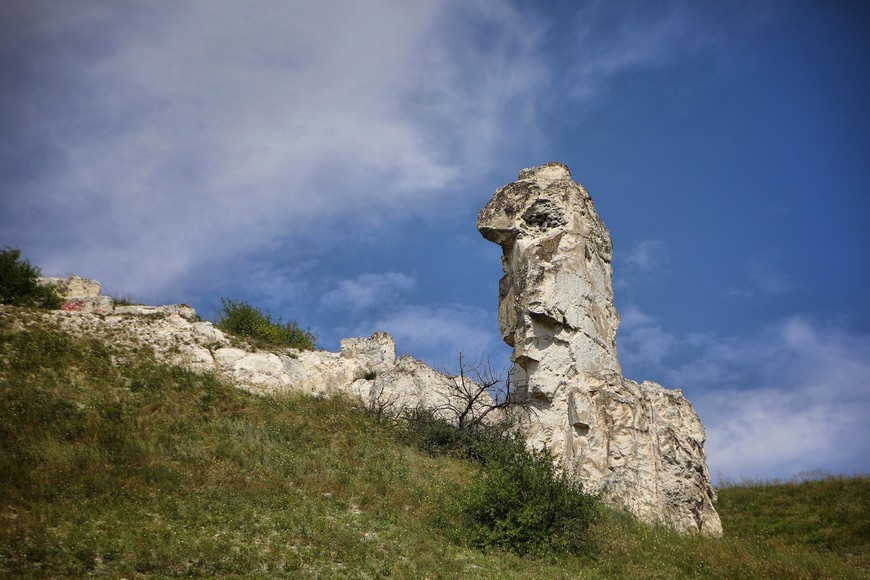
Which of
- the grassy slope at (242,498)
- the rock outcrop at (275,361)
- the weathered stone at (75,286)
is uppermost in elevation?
the weathered stone at (75,286)

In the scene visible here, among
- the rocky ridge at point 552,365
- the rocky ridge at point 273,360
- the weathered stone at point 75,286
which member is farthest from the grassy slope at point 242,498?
the weathered stone at point 75,286

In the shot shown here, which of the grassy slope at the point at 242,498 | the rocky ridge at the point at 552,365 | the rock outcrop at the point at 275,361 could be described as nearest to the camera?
the grassy slope at the point at 242,498

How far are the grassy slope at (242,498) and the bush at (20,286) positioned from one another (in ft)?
10.7

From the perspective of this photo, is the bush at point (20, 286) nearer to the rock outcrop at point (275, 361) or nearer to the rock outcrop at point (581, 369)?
the rock outcrop at point (275, 361)

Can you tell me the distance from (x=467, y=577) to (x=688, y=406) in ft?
33.5

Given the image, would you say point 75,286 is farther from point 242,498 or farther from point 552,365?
point 552,365

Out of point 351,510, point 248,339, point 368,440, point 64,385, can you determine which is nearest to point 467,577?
point 351,510

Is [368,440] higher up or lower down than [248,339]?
lower down

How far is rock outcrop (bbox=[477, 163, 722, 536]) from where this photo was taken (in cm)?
1741

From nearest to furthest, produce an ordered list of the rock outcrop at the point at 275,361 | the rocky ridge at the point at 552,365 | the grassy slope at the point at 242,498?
the grassy slope at the point at 242,498 → the rocky ridge at the point at 552,365 → the rock outcrop at the point at 275,361

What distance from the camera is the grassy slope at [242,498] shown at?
11.3 m

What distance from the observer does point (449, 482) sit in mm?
16281

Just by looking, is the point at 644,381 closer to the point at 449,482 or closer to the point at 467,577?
the point at 449,482

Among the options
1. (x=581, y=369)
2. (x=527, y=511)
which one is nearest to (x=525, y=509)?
(x=527, y=511)
